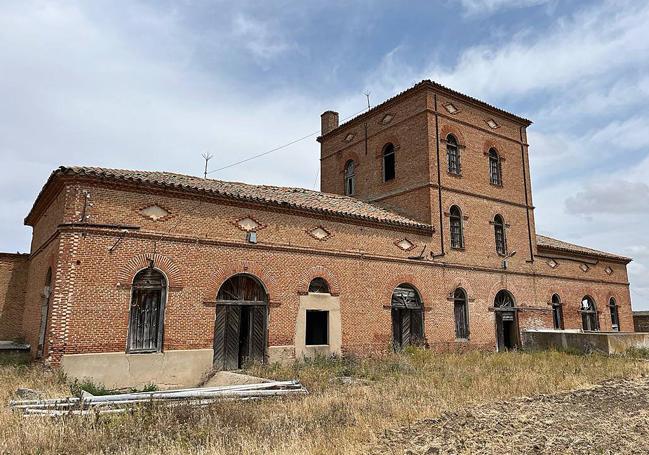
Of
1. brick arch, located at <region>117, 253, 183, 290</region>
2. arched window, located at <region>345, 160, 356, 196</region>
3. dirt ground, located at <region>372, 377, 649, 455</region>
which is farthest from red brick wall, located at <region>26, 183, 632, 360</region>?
dirt ground, located at <region>372, 377, 649, 455</region>

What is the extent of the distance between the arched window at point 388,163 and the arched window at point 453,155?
2.44m

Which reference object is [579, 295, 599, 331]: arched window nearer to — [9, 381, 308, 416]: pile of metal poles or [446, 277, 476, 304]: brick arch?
[446, 277, 476, 304]: brick arch

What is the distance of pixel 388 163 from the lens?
2139 centimetres

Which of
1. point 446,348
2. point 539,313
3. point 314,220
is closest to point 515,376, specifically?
point 446,348

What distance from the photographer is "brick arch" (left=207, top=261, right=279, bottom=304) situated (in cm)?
1297

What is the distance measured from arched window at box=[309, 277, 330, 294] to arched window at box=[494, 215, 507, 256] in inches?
370

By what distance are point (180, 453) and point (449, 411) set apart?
4.63 metres

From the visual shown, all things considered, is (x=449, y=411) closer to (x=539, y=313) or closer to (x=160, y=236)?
(x=160, y=236)

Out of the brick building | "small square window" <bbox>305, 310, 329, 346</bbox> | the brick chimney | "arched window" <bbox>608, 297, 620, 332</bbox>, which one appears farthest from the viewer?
"arched window" <bbox>608, 297, 620, 332</bbox>

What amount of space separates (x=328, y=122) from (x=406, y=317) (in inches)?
485

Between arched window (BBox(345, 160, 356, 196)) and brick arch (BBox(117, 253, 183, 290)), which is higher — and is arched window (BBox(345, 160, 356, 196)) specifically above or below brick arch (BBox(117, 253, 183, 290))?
above

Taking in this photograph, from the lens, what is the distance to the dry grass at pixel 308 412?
19.7ft

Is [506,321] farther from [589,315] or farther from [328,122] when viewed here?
[328,122]

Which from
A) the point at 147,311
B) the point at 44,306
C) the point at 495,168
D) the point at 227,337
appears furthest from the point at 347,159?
the point at 44,306
